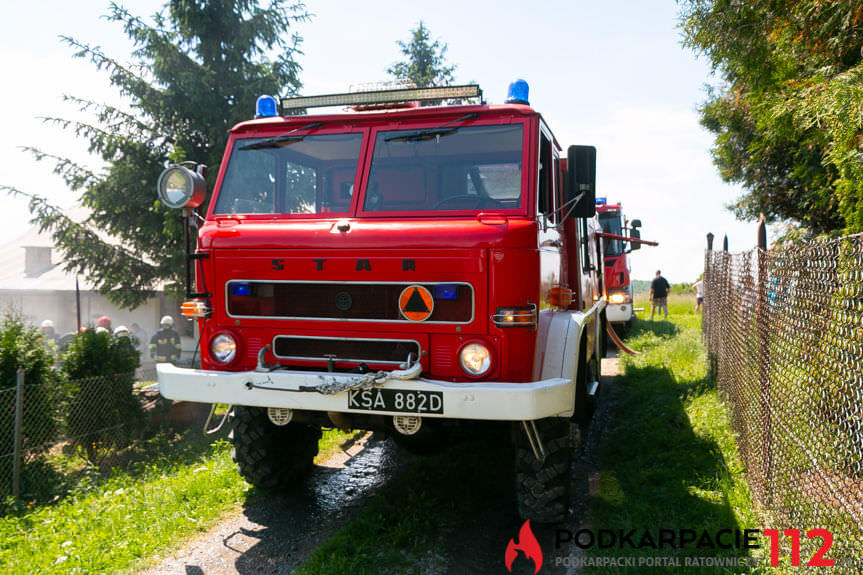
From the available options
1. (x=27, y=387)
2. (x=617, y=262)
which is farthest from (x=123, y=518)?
(x=617, y=262)

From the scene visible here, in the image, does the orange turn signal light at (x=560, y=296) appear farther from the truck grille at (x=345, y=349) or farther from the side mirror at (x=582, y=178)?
the truck grille at (x=345, y=349)

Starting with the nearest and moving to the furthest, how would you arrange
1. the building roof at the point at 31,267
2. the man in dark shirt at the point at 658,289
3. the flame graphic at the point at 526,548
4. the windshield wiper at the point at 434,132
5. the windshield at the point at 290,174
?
the flame graphic at the point at 526,548
the windshield wiper at the point at 434,132
the windshield at the point at 290,174
the man in dark shirt at the point at 658,289
the building roof at the point at 31,267

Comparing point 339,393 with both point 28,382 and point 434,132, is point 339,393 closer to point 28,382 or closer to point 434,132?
point 434,132

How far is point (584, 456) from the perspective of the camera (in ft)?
21.0

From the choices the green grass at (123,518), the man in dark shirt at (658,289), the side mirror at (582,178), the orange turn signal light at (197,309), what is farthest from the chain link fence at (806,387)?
the man in dark shirt at (658,289)

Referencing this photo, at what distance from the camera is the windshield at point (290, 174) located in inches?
191

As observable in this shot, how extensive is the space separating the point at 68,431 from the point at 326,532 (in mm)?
4701

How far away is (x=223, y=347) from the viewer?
181 inches

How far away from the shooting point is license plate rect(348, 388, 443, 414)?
3.82 metres

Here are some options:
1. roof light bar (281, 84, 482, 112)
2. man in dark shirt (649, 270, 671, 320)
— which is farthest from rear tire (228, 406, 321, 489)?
man in dark shirt (649, 270, 671, 320)

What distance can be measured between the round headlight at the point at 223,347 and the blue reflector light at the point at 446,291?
5.11ft

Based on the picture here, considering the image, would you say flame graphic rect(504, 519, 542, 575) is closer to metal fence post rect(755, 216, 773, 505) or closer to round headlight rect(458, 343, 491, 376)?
round headlight rect(458, 343, 491, 376)

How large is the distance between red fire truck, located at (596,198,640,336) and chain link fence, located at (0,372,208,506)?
9.62 m

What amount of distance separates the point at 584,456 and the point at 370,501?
90.6 inches
